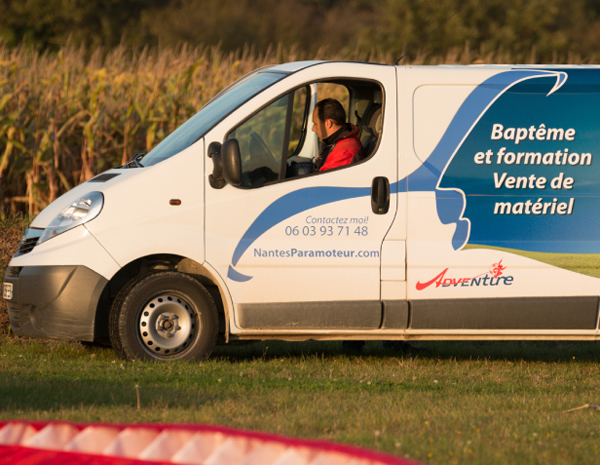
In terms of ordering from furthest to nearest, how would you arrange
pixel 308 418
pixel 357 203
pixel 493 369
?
pixel 493 369 < pixel 357 203 < pixel 308 418

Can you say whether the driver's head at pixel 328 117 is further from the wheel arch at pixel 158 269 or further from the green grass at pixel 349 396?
the green grass at pixel 349 396

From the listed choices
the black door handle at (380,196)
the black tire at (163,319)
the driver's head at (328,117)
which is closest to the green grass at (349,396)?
the black tire at (163,319)

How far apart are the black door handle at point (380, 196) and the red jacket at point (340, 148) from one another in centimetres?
30

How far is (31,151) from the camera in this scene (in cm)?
1145

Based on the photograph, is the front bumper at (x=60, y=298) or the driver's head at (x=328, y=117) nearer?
the front bumper at (x=60, y=298)

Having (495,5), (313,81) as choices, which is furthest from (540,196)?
(495,5)

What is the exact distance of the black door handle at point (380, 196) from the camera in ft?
21.9

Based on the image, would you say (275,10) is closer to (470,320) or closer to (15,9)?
(15,9)

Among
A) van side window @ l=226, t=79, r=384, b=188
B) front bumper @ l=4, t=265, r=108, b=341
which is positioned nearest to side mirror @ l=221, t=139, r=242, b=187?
van side window @ l=226, t=79, r=384, b=188

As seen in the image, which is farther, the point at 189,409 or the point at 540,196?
the point at 540,196

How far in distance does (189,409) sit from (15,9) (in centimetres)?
3405

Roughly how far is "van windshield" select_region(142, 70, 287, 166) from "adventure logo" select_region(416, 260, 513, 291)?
1905mm

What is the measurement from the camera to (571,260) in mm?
6723

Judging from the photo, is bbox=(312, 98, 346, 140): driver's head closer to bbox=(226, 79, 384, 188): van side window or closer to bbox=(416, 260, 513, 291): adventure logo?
bbox=(226, 79, 384, 188): van side window
